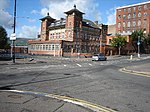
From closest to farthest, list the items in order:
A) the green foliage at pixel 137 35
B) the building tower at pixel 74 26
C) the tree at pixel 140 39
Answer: the building tower at pixel 74 26
the green foliage at pixel 137 35
the tree at pixel 140 39

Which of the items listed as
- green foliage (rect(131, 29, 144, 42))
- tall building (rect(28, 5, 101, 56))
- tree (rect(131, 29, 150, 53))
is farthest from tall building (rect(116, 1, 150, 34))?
tall building (rect(28, 5, 101, 56))

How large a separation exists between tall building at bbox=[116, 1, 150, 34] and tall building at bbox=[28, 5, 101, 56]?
24.0m

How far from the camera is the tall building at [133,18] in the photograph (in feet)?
311

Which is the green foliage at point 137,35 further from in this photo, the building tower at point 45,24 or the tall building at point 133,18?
the building tower at point 45,24

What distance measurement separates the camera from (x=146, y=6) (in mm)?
94625

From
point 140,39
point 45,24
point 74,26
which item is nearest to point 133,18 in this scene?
point 140,39

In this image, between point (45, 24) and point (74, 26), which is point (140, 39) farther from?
point (45, 24)

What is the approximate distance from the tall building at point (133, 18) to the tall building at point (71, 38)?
24011 mm

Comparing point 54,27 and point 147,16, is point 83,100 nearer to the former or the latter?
point 54,27

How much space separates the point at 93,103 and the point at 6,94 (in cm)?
350

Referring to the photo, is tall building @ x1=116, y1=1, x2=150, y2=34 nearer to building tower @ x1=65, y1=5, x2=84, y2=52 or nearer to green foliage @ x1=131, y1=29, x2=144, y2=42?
green foliage @ x1=131, y1=29, x2=144, y2=42

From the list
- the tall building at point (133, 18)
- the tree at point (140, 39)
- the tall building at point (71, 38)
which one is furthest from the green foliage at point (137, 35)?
the tall building at point (133, 18)

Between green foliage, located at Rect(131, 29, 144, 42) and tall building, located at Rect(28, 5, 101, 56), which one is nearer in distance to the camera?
tall building, located at Rect(28, 5, 101, 56)

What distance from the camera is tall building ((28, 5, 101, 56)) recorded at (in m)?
69.0
